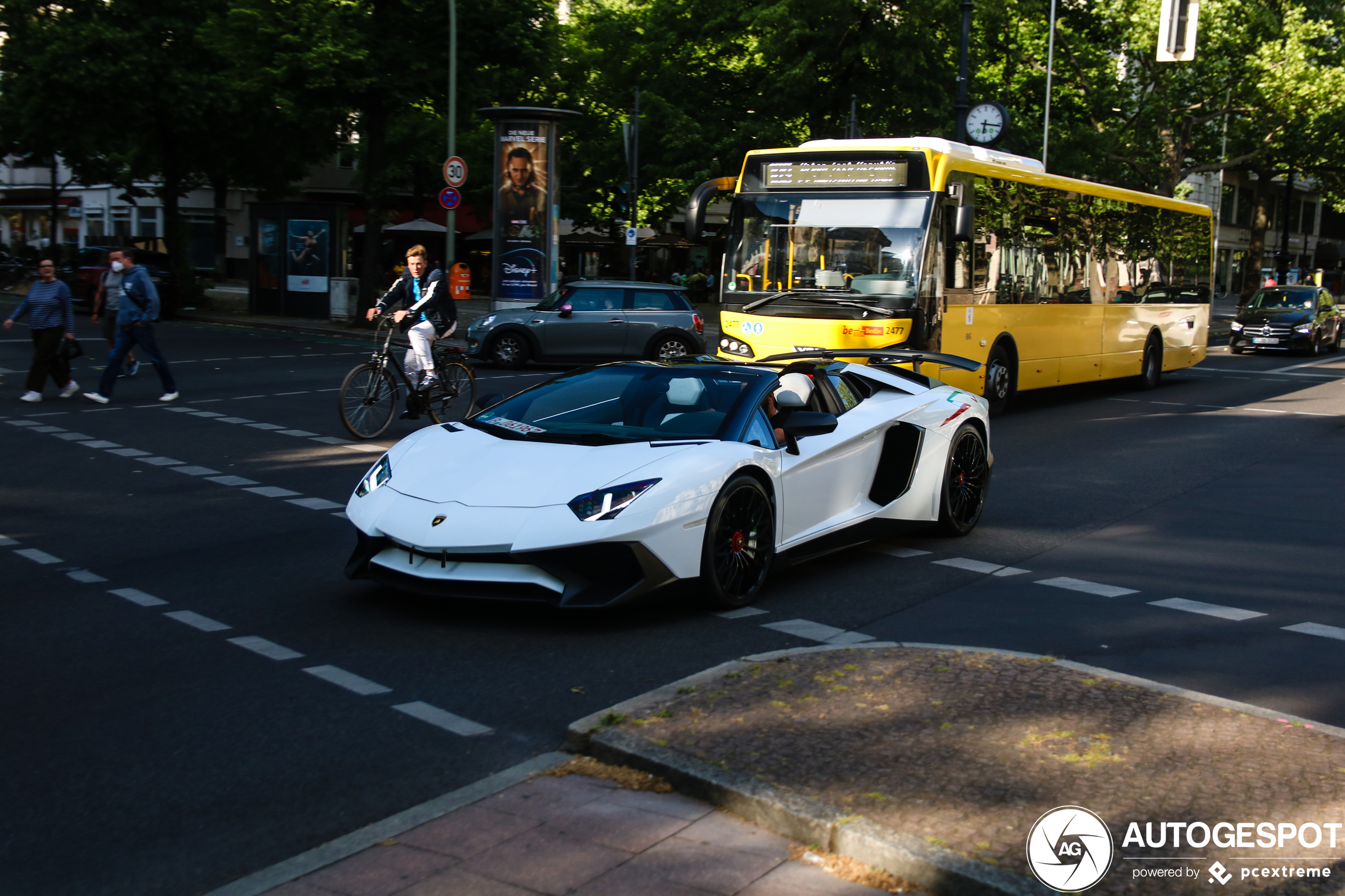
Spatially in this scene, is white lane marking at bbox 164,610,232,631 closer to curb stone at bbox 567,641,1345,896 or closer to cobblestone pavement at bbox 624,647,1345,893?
curb stone at bbox 567,641,1345,896

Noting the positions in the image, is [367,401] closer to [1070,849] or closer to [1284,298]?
[1070,849]

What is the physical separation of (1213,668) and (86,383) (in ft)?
49.8

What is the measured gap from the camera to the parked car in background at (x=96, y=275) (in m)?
31.0

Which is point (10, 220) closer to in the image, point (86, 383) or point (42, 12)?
point (42, 12)

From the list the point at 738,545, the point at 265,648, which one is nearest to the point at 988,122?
the point at 738,545

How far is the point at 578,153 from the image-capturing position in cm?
4512

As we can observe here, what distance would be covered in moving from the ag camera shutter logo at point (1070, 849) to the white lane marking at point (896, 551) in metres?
4.36

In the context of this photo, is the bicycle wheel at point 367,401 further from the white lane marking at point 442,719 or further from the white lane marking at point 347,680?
the white lane marking at point 442,719

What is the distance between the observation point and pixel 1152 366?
2131 centimetres

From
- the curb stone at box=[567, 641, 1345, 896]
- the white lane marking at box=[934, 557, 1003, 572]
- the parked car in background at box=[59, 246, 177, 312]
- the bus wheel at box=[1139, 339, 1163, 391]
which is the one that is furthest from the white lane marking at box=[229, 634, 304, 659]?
the parked car in background at box=[59, 246, 177, 312]

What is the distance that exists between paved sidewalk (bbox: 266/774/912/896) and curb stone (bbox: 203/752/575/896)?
0.04 m

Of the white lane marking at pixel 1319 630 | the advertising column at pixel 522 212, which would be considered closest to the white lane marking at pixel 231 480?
the white lane marking at pixel 1319 630

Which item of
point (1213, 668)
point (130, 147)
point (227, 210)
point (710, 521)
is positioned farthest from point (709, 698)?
point (227, 210)

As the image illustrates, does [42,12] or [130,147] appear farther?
[130,147]
